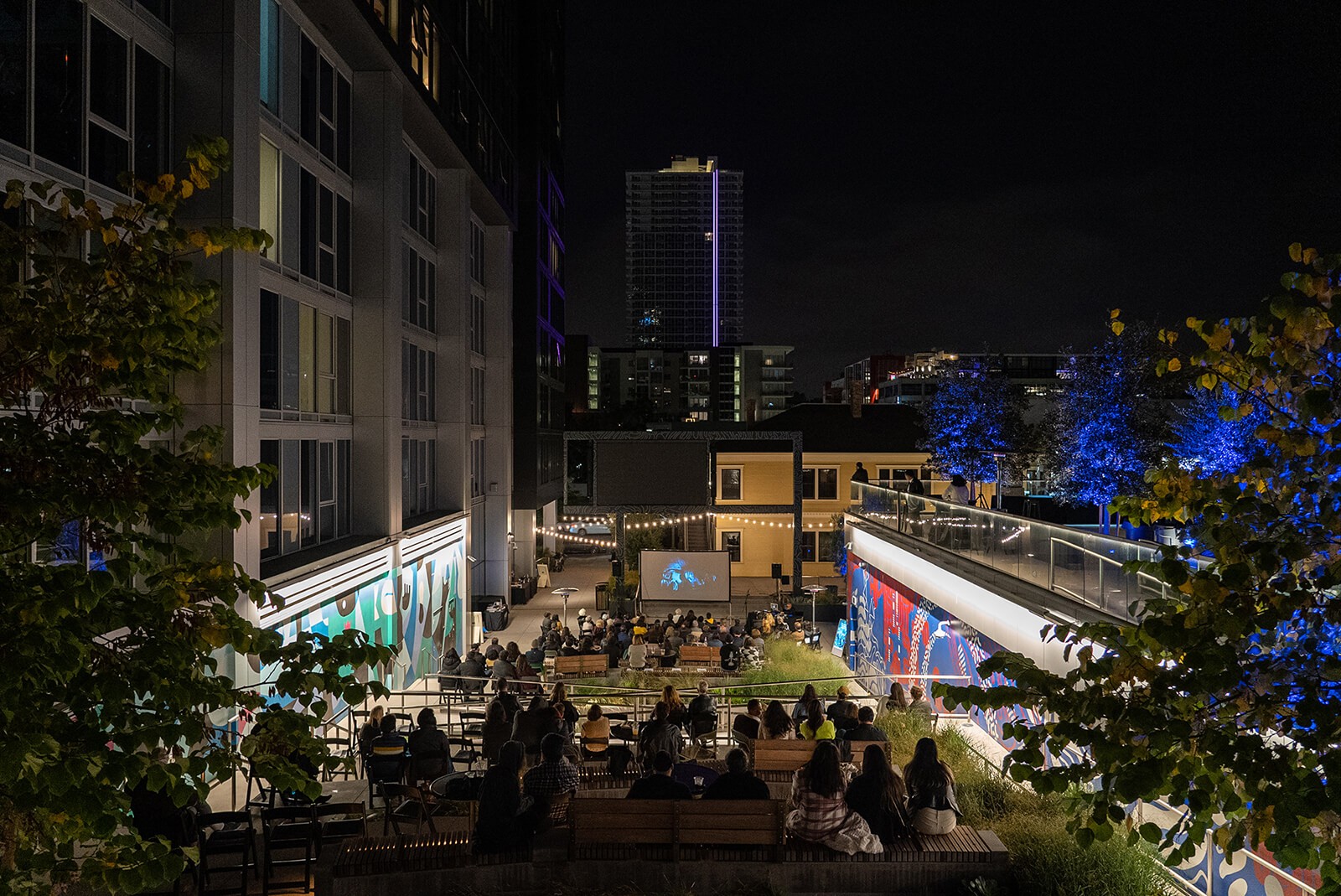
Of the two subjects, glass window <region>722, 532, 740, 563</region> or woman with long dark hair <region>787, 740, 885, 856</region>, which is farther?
glass window <region>722, 532, 740, 563</region>

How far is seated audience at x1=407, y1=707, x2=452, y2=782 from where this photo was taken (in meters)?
10.2

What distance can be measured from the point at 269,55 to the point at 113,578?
554 inches

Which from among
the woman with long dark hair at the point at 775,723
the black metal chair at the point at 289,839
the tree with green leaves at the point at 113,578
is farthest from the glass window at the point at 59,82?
the woman with long dark hair at the point at 775,723

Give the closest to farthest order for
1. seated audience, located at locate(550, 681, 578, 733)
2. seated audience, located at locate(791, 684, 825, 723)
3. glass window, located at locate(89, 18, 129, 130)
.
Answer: glass window, located at locate(89, 18, 129, 130)
seated audience, located at locate(791, 684, 825, 723)
seated audience, located at locate(550, 681, 578, 733)

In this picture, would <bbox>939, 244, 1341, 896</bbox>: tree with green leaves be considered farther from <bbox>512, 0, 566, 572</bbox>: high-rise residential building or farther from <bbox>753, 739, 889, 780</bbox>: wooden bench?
<bbox>512, 0, 566, 572</bbox>: high-rise residential building

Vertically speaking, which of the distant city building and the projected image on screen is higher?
the distant city building

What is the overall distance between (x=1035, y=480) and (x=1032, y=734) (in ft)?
129

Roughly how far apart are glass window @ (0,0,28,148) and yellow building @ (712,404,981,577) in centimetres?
3224

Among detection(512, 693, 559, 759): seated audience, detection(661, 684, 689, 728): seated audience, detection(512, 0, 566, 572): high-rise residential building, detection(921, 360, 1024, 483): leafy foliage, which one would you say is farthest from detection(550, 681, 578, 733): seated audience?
detection(921, 360, 1024, 483): leafy foliage

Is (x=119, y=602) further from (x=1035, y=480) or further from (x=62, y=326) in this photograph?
(x=1035, y=480)

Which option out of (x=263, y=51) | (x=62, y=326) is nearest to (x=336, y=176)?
(x=263, y=51)

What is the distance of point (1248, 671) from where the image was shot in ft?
11.7

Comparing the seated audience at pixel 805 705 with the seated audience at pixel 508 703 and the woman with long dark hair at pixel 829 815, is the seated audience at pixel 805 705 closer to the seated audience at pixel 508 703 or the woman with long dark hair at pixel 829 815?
the seated audience at pixel 508 703

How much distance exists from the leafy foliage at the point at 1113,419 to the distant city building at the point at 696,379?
123 metres
